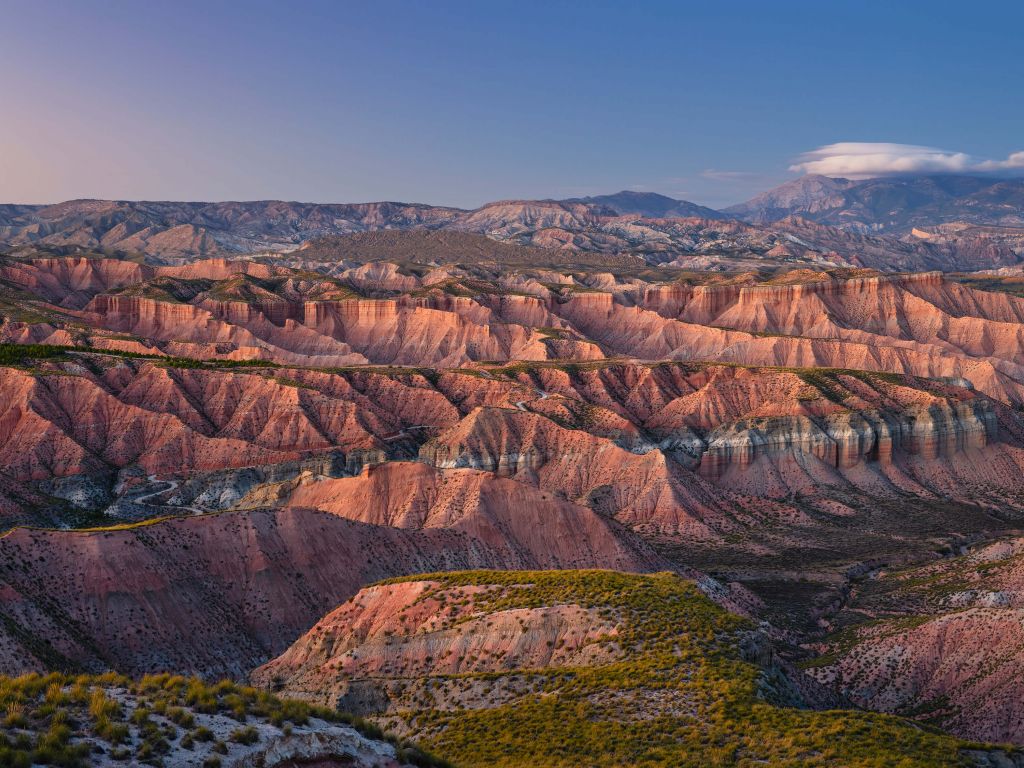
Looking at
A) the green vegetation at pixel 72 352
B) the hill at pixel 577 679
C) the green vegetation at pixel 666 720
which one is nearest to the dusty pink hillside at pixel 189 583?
the hill at pixel 577 679

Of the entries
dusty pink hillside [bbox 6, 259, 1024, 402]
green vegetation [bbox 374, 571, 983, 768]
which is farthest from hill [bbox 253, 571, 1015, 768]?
dusty pink hillside [bbox 6, 259, 1024, 402]

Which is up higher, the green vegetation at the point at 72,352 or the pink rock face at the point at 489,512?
the green vegetation at the point at 72,352

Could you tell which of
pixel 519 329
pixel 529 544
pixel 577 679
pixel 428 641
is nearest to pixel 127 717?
pixel 577 679

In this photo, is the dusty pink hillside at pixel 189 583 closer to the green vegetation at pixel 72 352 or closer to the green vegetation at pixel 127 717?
the green vegetation at pixel 127 717

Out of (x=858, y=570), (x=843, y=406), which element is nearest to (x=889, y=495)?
(x=843, y=406)

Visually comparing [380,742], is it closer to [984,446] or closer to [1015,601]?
[1015,601]

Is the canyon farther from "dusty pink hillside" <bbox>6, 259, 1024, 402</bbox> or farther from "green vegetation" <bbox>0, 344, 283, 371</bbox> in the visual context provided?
"dusty pink hillside" <bbox>6, 259, 1024, 402</bbox>

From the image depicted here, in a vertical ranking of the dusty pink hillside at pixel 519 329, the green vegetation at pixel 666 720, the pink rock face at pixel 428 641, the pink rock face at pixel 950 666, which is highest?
the dusty pink hillside at pixel 519 329
